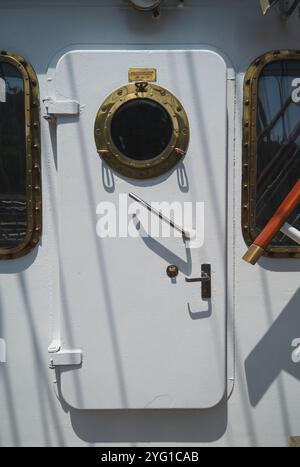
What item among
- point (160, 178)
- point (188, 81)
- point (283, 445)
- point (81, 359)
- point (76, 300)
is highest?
point (188, 81)

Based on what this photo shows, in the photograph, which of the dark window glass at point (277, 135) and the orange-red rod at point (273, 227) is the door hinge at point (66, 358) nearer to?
the orange-red rod at point (273, 227)

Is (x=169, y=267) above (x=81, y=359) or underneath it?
above

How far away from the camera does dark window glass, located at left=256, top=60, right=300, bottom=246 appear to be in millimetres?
2035

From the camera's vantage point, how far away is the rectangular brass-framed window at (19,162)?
2.03 metres

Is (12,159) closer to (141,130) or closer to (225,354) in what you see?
(141,130)

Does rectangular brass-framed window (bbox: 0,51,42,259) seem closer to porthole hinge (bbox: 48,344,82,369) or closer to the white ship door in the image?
the white ship door

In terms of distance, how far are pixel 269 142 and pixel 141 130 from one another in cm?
59

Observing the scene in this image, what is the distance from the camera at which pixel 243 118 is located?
204 centimetres

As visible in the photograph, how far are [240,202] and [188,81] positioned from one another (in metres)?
0.59

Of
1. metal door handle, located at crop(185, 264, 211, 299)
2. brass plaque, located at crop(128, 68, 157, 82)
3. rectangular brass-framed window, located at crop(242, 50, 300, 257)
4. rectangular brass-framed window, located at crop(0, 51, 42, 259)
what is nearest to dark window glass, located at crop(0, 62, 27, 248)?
rectangular brass-framed window, located at crop(0, 51, 42, 259)

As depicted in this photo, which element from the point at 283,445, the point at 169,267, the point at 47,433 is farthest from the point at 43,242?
the point at 283,445

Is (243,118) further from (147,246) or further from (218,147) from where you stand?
(147,246)

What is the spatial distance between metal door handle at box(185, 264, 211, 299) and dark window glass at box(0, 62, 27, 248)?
814 millimetres

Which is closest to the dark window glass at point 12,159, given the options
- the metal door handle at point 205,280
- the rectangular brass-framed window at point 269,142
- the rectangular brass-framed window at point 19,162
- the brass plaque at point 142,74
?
the rectangular brass-framed window at point 19,162
